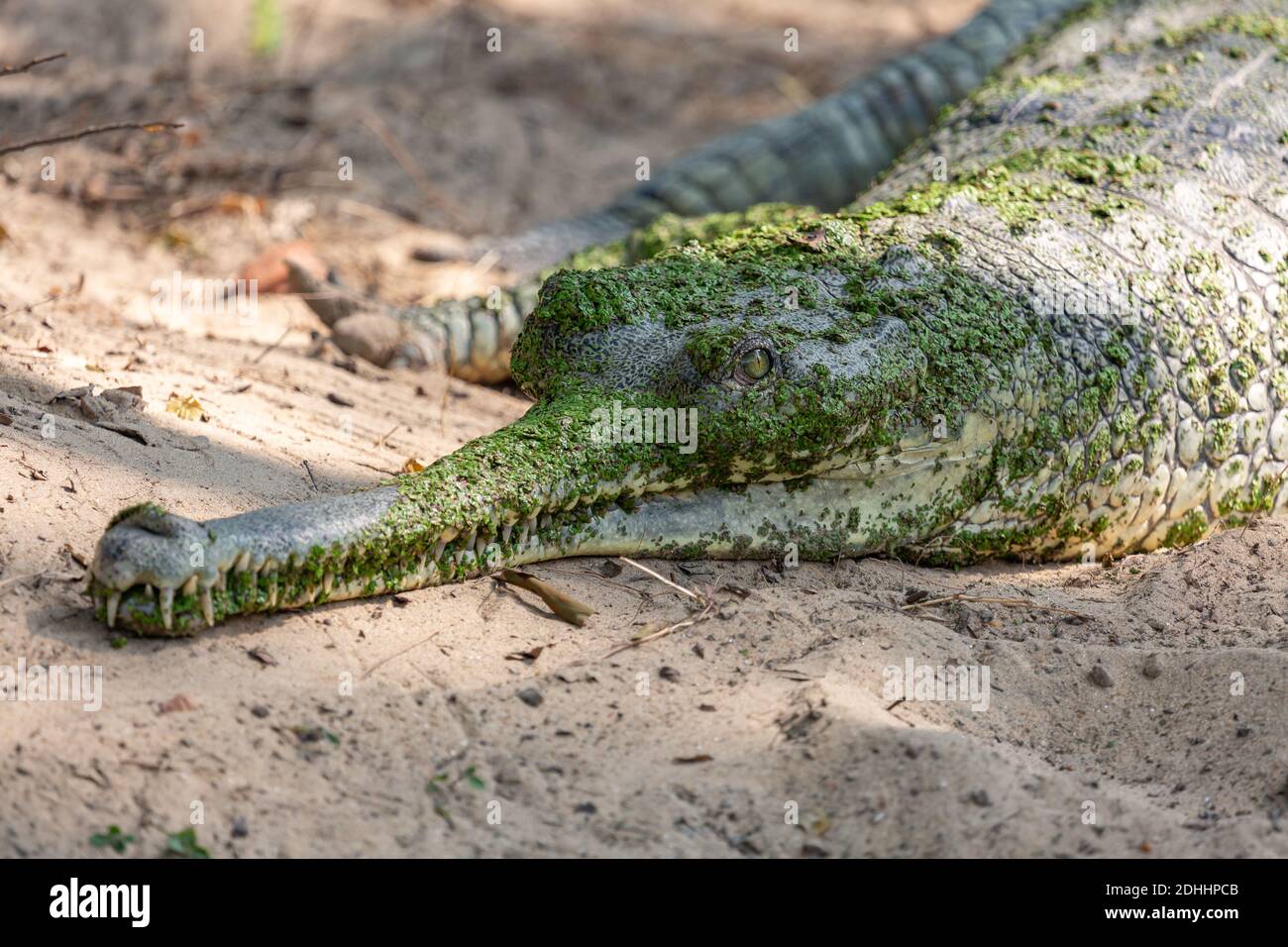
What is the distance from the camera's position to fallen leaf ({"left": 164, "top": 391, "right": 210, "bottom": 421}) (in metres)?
3.61

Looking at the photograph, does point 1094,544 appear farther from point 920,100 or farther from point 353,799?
point 920,100

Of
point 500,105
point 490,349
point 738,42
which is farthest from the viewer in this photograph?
point 738,42

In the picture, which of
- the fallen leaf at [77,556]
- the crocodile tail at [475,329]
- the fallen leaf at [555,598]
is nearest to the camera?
the fallen leaf at [77,556]

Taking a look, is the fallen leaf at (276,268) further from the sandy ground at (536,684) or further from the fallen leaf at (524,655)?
the fallen leaf at (524,655)

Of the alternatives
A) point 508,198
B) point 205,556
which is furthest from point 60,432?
point 508,198

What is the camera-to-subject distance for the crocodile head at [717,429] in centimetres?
288

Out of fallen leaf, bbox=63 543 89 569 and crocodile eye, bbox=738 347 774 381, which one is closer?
fallen leaf, bbox=63 543 89 569

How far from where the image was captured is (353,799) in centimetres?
236

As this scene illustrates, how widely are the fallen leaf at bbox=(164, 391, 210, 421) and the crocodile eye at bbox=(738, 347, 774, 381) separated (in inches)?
60.5

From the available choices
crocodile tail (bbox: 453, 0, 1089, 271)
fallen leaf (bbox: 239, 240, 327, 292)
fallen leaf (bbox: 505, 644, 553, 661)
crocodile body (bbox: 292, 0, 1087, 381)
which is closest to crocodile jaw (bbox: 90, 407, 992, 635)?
fallen leaf (bbox: 505, 644, 553, 661)

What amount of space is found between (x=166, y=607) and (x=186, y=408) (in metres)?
1.25

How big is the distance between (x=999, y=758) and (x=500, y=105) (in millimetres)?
6308

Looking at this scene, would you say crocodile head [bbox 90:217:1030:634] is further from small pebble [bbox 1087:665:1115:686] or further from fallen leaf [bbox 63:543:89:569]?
small pebble [bbox 1087:665:1115:686]

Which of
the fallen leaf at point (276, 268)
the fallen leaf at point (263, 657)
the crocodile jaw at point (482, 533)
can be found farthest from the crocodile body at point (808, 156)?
the fallen leaf at point (263, 657)
